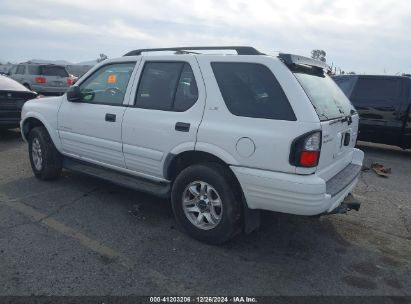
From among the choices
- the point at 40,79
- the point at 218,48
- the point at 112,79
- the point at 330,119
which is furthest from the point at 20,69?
the point at 330,119

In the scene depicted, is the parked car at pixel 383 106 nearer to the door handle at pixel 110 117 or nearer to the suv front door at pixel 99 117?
the suv front door at pixel 99 117

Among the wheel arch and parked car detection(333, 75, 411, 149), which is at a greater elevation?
parked car detection(333, 75, 411, 149)

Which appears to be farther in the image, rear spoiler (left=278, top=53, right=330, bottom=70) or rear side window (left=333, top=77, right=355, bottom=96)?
rear side window (left=333, top=77, right=355, bottom=96)

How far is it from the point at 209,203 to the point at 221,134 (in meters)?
0.68

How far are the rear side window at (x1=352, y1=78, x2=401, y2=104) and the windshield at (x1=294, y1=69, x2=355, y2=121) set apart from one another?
184 inches

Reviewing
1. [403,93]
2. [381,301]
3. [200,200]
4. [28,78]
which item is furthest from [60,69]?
[381,301]

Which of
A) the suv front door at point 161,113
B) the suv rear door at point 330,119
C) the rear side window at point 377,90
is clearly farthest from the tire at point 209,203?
the rear side window at point 377,90

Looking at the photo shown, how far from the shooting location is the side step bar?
13.0 ft

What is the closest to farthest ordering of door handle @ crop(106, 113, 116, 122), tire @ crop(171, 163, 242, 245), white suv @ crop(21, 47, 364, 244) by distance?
white suv @ crop(21, 47, 364, 244) < tire @ crop(171, 163, 242, 245) < door handle @ crop(106, 113, 116, 122)

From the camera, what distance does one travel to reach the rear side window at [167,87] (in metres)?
3.73

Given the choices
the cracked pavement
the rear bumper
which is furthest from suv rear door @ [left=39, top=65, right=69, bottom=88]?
the rear bumper

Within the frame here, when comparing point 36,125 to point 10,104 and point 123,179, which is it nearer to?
point 123,179

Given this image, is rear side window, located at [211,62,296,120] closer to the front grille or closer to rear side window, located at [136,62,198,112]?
rear side window, located at [136,62,198,112]

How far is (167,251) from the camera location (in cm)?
349
